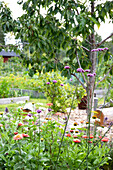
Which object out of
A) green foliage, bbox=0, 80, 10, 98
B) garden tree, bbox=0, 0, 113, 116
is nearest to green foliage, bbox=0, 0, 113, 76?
garden tree, bbox=0, 0, 113, 116

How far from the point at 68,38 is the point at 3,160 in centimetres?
173

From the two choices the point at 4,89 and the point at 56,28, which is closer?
the point at 56,28

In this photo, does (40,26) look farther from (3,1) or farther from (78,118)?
(78,118)

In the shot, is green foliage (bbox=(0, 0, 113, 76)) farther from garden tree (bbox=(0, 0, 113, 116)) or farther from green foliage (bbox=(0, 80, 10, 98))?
green foliage (bbox=(0, 80, 10, 98))

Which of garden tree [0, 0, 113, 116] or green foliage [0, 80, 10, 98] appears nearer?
garden tree [0, 0, 113, 116]

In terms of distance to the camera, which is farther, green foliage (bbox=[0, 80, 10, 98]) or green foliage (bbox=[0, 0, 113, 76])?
green foliage (bbox=[0, 80, 10, 98])

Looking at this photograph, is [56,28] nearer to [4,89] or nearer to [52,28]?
[52,28]

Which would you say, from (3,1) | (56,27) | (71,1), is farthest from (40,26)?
(3,1)

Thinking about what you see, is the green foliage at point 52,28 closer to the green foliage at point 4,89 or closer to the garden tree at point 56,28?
the garden tree at point 56,28

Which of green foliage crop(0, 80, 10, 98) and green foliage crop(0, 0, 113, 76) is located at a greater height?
green foliage crop(0, 0, 113, 76)

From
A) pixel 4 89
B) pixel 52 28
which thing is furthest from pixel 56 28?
pixel 4 89

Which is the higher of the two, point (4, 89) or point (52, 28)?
point (52, 28)

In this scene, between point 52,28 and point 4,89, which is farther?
point 4,89

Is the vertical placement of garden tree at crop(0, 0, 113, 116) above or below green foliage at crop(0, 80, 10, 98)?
above
